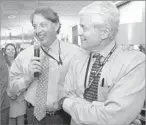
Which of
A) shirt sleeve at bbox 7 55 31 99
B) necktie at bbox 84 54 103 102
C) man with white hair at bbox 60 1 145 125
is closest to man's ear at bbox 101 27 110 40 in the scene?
man with white hair at bbox 60 1 145 125

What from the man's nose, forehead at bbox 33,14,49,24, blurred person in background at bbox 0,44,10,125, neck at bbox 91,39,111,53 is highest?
forehead at bbox 33,14,49,24

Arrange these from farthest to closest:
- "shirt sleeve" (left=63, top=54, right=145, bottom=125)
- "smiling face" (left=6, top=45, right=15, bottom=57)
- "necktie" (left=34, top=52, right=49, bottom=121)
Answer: "smiling face" (left=6, top=45, right=15, bottom=57)
"necktie" (left=34, top=52, right=49, bottom=121)
"shirt sleeve" (left=63, top=54, right=145, bottom=125)

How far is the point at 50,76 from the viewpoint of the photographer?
1.67 meters

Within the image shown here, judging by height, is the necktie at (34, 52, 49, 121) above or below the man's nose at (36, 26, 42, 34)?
below

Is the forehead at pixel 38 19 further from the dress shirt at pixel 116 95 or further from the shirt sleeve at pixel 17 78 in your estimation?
the dress shirt at pixel 116 95

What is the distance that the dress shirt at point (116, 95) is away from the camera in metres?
0.96

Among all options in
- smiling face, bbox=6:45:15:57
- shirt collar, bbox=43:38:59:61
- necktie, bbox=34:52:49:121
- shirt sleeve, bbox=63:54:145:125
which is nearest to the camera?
shirt sleeve, bbox=63:54:145:125

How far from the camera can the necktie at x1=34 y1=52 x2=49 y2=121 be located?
63.0 inches

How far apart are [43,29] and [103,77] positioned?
31.5 inches

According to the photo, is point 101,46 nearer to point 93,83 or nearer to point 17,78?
point 93,83

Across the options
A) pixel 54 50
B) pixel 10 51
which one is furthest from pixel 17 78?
pixel 10 51

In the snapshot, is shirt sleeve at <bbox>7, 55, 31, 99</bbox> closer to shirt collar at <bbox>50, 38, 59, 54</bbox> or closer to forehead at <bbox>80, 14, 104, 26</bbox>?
shirt collar at <bbox>50, 38, 59, 54</bbox>

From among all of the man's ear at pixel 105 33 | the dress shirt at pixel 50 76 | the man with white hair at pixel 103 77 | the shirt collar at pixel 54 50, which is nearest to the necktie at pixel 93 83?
the man with white hair at pixel 103 77

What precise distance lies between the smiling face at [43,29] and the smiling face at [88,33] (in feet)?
2.01
